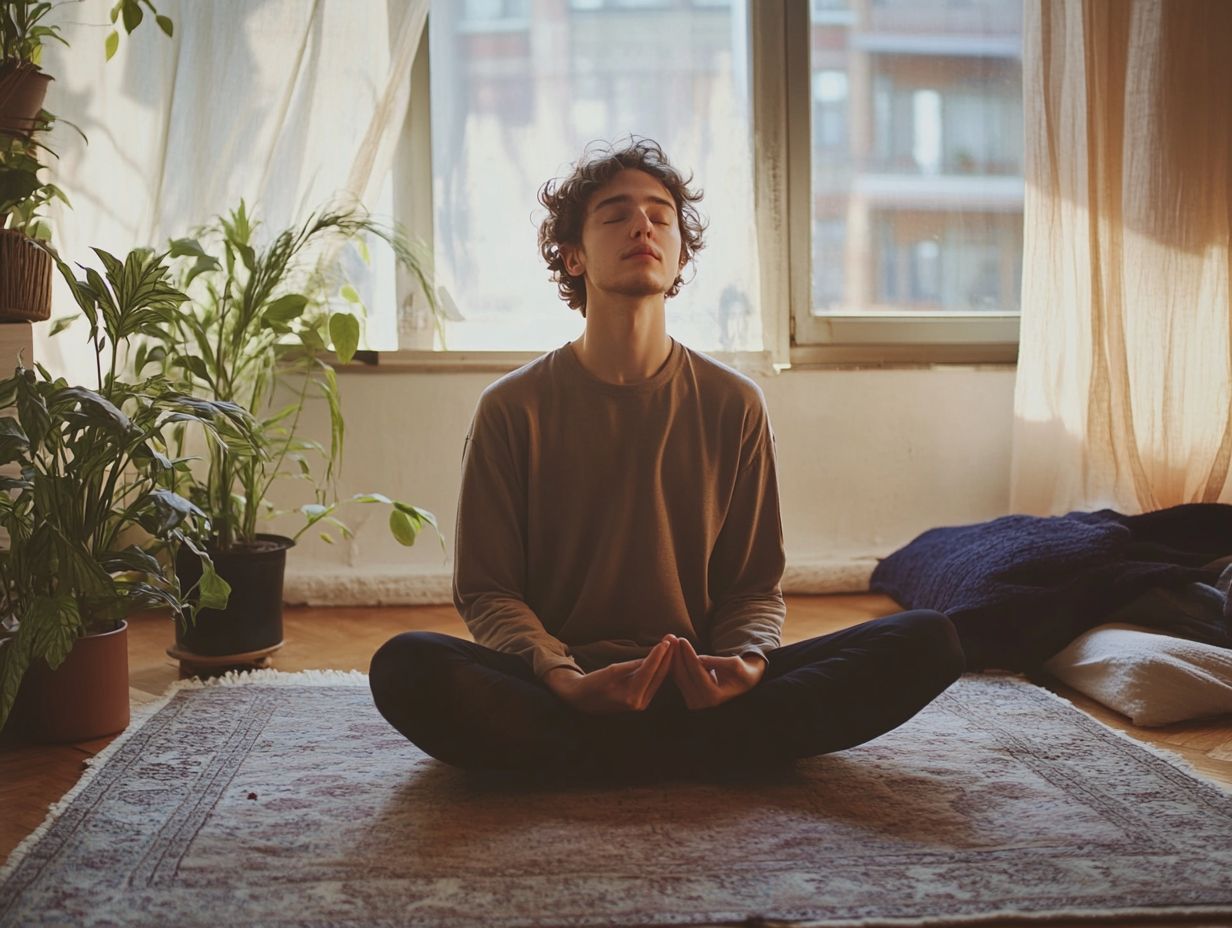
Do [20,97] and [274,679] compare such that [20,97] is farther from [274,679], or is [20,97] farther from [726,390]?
[726,390]

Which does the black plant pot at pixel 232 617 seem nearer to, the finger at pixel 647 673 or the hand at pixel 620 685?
the hand at pixel 620 685

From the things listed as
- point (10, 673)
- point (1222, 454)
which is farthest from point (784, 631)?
point (10, 673)

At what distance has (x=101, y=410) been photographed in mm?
1549

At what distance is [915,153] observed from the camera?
3.07m

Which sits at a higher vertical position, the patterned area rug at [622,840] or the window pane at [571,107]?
the window pane at [571,107]

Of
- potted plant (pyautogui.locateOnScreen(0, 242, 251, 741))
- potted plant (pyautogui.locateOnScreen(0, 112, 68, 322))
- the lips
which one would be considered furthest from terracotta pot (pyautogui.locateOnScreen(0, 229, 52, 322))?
the lips

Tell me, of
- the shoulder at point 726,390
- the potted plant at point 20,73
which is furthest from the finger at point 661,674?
the potted plant at point 20,73

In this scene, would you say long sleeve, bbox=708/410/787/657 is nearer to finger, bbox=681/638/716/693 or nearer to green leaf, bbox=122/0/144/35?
finger, bbox=681/638/716/693

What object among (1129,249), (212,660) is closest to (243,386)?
(212,660)

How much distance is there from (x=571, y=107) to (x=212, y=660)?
5.28 ft

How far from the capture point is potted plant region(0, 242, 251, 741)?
156cm

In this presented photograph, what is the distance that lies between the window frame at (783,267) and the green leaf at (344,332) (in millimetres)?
544

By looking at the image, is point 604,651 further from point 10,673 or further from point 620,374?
point 10,673

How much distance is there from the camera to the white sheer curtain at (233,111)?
2.58 m
